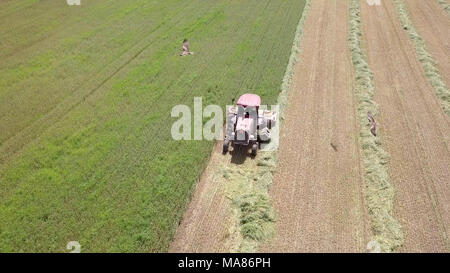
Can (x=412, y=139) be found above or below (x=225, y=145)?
below

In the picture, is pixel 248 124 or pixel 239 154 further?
pixel 239 154

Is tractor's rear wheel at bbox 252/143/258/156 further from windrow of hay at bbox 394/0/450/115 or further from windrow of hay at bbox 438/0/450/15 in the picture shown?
windrow of hay at bbox 438/0/450/15

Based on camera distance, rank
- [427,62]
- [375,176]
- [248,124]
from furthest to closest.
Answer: [427,62] → [248,124] → [375,176]

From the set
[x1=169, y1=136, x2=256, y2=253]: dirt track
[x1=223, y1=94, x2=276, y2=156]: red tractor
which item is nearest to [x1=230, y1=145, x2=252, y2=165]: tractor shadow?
[x1=169, y1=136, x2=256, y2=253]: dirt track

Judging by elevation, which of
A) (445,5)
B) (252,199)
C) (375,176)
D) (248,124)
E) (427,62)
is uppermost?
(445,5)

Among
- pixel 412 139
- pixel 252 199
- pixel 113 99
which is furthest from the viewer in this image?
pixel 113 99

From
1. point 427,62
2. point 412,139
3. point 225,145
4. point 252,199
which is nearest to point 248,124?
point 225,145

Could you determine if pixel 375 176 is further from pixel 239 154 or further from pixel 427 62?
pixel 427 62

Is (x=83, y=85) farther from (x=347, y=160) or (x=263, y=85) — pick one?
(x=347, y=160)
